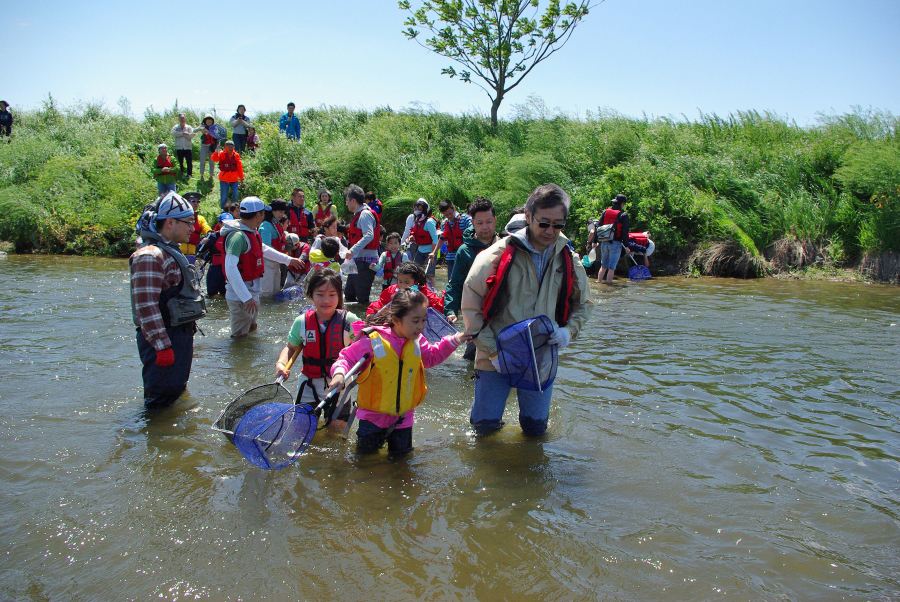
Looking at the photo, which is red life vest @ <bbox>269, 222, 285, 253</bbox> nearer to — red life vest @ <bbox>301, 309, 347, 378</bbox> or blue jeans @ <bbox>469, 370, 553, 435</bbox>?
red life vest @ <bbox>301, 309, 347, 378</bbox>

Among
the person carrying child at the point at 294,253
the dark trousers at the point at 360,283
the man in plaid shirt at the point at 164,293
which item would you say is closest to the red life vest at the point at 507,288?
the man in plaid shirt at the point at 164,293

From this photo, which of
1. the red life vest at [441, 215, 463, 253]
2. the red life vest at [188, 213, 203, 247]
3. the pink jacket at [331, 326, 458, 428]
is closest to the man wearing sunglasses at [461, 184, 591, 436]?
the pink jacket at [331, 326, 458, 428]

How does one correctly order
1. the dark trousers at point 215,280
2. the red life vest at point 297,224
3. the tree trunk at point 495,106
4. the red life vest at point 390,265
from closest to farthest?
Result: 1. the red life vest at point 390,265
2. the dark trousers at point 215,280
3. the red life vest at point 297,224
4. the tree trunk at point 495,106

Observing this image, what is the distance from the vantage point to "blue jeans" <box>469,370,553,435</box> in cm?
442

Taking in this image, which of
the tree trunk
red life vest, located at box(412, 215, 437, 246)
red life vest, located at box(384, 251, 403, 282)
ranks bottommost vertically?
red life vest, located at box(384, 251, 403, 282)

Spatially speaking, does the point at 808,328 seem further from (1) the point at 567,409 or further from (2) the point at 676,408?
(1) the point at 567,409

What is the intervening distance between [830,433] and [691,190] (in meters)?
13.0

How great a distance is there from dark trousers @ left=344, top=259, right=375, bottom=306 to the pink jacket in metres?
6.12

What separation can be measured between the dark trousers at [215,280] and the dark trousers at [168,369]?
5.59 metres

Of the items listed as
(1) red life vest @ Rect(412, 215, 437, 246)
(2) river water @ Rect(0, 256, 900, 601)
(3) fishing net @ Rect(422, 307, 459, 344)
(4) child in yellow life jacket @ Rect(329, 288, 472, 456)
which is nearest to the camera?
(2) river water @ Rect(0, 256, 900, 601)

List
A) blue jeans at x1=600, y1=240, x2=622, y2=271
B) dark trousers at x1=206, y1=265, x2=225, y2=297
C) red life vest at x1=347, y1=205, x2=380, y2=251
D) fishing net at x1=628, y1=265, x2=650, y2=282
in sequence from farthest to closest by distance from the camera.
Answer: fishing net at x1=628, y1=265, x2=650, y2=282, blue jeans at x1=600, y1=240, x2=622, y2=271, dark trousers at x1=206, y1=265, x2=225, y2=297, red life vest at x1=347, y1=205, x2=380, y2=251

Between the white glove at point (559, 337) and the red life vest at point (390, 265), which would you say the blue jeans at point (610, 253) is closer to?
the red life vest at point (390, 265)

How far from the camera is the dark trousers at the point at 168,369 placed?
4828mm

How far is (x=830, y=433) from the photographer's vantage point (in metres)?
5.30
